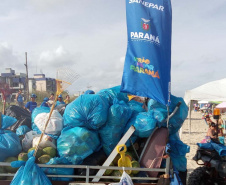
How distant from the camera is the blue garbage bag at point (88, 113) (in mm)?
3189

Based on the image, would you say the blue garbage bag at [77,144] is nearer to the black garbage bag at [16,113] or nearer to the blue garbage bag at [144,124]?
the blue garbage bag at [144,124]

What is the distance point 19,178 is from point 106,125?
45.9 inches

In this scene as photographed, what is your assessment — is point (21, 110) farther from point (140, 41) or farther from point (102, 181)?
point (140, 41)

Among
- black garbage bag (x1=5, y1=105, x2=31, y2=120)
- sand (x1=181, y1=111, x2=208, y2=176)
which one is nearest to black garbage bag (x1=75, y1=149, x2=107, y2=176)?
black garbage bag (x1=5, y1=105, x2=31, y2=120)

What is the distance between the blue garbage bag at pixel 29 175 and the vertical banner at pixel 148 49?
138 cm

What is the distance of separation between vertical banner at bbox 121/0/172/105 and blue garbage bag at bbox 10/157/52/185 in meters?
1.38

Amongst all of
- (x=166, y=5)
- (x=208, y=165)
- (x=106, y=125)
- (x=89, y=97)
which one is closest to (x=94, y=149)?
(x=106, y=125)

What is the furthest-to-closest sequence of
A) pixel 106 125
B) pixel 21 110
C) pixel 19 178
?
pixel 21 110, pixel 106 125, pixel 19 178

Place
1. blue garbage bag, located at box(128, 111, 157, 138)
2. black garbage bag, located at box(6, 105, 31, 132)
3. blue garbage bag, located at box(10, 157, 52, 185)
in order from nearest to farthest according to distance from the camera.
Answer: blue garbage bag, located at box(10, 157, 52, 185)
blue garbage bag, located at box(128, 111, 157, 138)
black garbage bag, located at box(6, 105, 31, 132)

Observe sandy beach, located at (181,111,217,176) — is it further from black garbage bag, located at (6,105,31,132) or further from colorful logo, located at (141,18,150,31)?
colorful logo, located at (141,18,150,31)

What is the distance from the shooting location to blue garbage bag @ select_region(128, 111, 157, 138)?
3246 mm

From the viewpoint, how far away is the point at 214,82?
9758 millimetres

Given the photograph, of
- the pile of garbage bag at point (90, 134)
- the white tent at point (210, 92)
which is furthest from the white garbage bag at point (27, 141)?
the white tent at point (210, 92)

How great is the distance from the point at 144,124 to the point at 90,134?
2.24 feet
